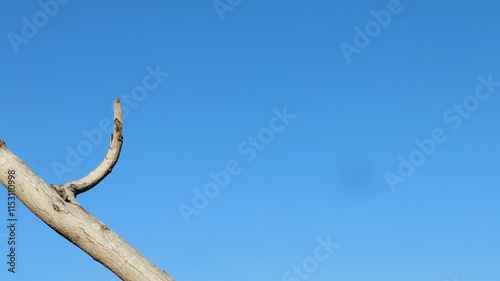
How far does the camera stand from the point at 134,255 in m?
4.45

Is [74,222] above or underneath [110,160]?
underneath

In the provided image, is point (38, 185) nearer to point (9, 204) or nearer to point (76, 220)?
point (76, 220)

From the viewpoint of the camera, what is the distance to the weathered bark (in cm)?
443

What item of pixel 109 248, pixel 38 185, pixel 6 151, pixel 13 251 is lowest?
pixel 109 248

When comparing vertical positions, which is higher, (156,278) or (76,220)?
(76,220)

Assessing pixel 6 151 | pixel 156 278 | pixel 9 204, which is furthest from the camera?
pixel 9 204

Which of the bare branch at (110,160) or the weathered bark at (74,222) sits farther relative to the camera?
the bare branch at (110,160)

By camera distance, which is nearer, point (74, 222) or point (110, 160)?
point (74, 222)

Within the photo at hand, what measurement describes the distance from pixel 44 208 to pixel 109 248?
57 cm

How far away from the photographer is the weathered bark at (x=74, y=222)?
4.43m

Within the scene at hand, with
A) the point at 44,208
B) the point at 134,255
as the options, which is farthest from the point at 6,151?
the point at 134,255

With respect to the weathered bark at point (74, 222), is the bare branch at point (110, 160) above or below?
above

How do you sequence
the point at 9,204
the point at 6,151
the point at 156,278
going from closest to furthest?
the point at 156,278, the point at 6,151, the point at 9,204

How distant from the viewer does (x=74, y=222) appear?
4.57 meters
